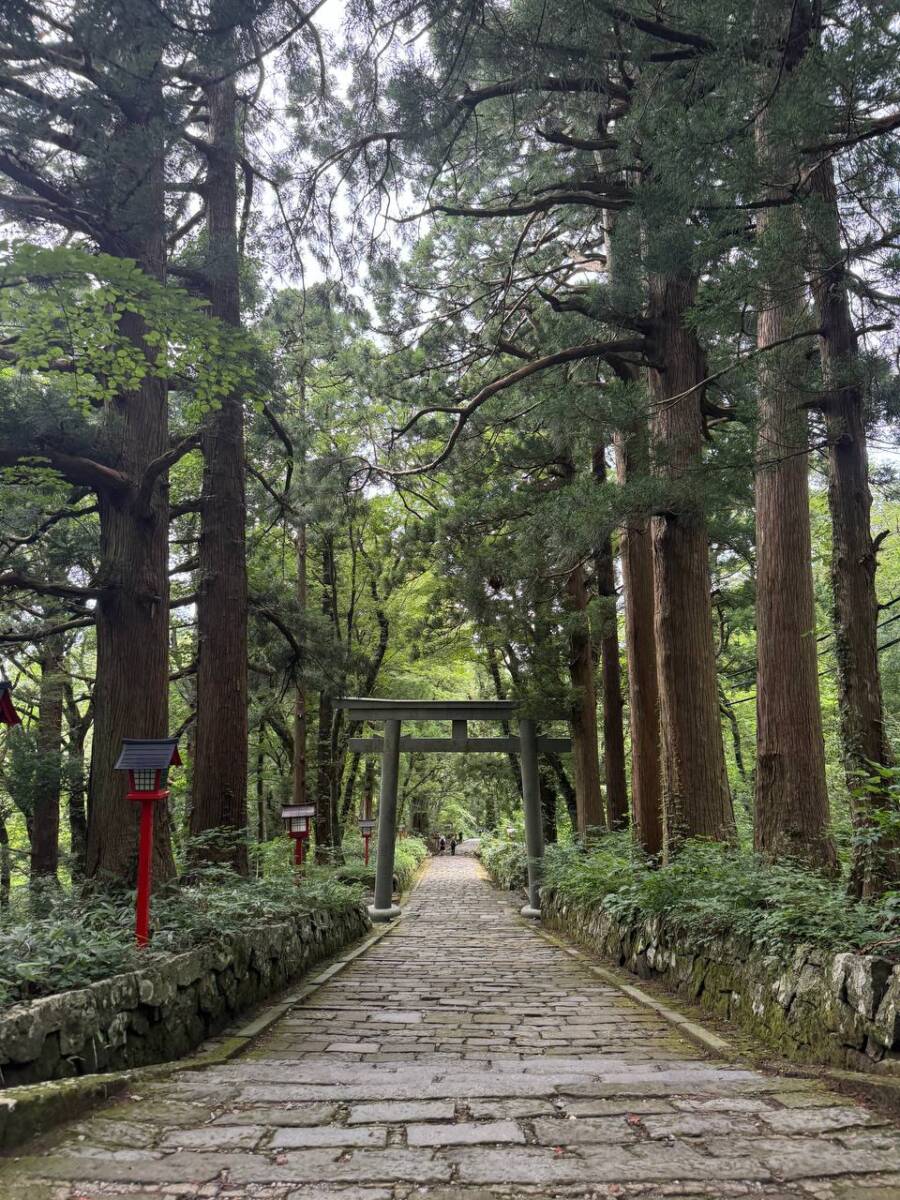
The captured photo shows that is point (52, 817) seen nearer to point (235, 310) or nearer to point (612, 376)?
point (235, 310)

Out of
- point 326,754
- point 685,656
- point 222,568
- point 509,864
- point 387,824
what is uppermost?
point 222,568

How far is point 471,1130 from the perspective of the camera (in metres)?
2.91

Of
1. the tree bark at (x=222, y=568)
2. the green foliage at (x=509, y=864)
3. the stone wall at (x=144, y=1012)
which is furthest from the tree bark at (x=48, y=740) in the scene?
the green foliage at (x=509, y=864)

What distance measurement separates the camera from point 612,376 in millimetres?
11406

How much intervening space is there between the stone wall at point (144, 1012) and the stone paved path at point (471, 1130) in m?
0.33

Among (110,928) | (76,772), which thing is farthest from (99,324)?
(76,772)

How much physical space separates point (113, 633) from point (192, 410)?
2271 millimetres

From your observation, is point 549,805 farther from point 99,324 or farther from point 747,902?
point 99,324

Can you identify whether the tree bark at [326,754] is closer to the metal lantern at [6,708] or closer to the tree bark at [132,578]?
the tree bark at [132,578]

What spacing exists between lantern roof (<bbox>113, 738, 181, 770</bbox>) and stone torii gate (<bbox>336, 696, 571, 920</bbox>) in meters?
8.20

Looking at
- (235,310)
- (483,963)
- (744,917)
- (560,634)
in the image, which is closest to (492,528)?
(560,634)

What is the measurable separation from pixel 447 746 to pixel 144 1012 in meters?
10.1

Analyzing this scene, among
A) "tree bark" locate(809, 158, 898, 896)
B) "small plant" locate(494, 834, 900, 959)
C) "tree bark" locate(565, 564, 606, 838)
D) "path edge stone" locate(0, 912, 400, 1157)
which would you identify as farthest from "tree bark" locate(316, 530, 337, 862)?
"tree bark" locate(809, 158, 898, 896)

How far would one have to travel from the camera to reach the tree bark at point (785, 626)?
18.4 feet
